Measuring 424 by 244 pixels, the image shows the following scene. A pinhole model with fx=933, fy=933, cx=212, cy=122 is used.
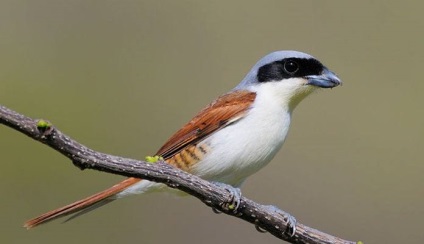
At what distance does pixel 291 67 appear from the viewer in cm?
372

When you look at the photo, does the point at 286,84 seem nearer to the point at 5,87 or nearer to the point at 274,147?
the point at 274,147

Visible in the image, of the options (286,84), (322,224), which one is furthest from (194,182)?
(322,224)

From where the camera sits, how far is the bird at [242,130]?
357 centimetres

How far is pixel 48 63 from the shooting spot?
6.84 meters

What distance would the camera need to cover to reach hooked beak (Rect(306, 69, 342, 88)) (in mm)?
3627

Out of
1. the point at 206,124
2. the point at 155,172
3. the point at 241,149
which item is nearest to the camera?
the point at 155,172

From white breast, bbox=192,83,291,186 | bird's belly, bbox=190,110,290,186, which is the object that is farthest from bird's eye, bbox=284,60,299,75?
bird's belly, bbox=190,110,290,186

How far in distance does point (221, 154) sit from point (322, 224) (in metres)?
2.01

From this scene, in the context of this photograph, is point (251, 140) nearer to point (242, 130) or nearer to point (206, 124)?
point (242, 130)

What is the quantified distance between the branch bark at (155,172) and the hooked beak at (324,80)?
74cm

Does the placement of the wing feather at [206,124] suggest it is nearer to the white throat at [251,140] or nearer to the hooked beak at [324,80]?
the white throat at [251,140]

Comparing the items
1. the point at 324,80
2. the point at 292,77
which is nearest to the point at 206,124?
the point at 292,77

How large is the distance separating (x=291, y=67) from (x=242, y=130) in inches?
13.2

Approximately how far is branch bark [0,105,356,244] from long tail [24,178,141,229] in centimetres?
66
